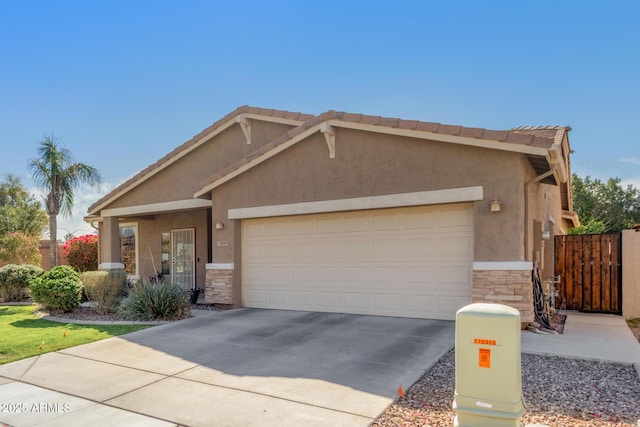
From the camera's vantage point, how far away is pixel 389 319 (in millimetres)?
9469

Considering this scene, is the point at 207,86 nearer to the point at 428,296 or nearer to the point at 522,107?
the point at 428,296

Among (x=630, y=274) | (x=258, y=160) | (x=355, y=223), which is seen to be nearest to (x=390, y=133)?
(x=355, y=223)

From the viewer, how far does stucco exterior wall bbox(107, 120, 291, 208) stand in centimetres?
1306

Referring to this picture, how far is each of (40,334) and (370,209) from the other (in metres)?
7.69

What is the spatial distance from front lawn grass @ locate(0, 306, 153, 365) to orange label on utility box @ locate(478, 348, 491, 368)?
744 cm

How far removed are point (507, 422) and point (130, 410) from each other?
4.08 metres

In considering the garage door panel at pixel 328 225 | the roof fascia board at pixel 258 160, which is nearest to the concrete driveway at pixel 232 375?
the garage door panel at pixel 328 225

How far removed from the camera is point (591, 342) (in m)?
7.57

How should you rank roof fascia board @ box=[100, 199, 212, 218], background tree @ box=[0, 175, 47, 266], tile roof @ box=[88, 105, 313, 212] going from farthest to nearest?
1. background tree @ box=[0, 175, 47, 266]
2. roof fascia board @ box=[100, 199, 212, 218]
3. tile roof @ box=[88, 105, 313, 212]

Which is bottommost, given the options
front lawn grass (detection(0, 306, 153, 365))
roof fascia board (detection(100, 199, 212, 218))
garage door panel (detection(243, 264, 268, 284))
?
front lawn grass (detection(0, 306, 153, 365))

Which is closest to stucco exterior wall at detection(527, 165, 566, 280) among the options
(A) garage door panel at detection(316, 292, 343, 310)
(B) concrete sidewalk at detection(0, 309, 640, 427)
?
(B) concrete sidewalk at detection(0, 309, 640, 427)

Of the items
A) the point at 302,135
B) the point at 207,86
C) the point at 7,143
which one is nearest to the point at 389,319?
the point at 302,135

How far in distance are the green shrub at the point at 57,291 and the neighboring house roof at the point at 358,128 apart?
4.19 metres

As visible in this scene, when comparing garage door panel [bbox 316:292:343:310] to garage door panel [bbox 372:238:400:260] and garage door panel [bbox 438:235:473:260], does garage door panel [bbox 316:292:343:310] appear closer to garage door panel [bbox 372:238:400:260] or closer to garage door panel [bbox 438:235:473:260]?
garage door panel [bbox 372:238:400:260]
